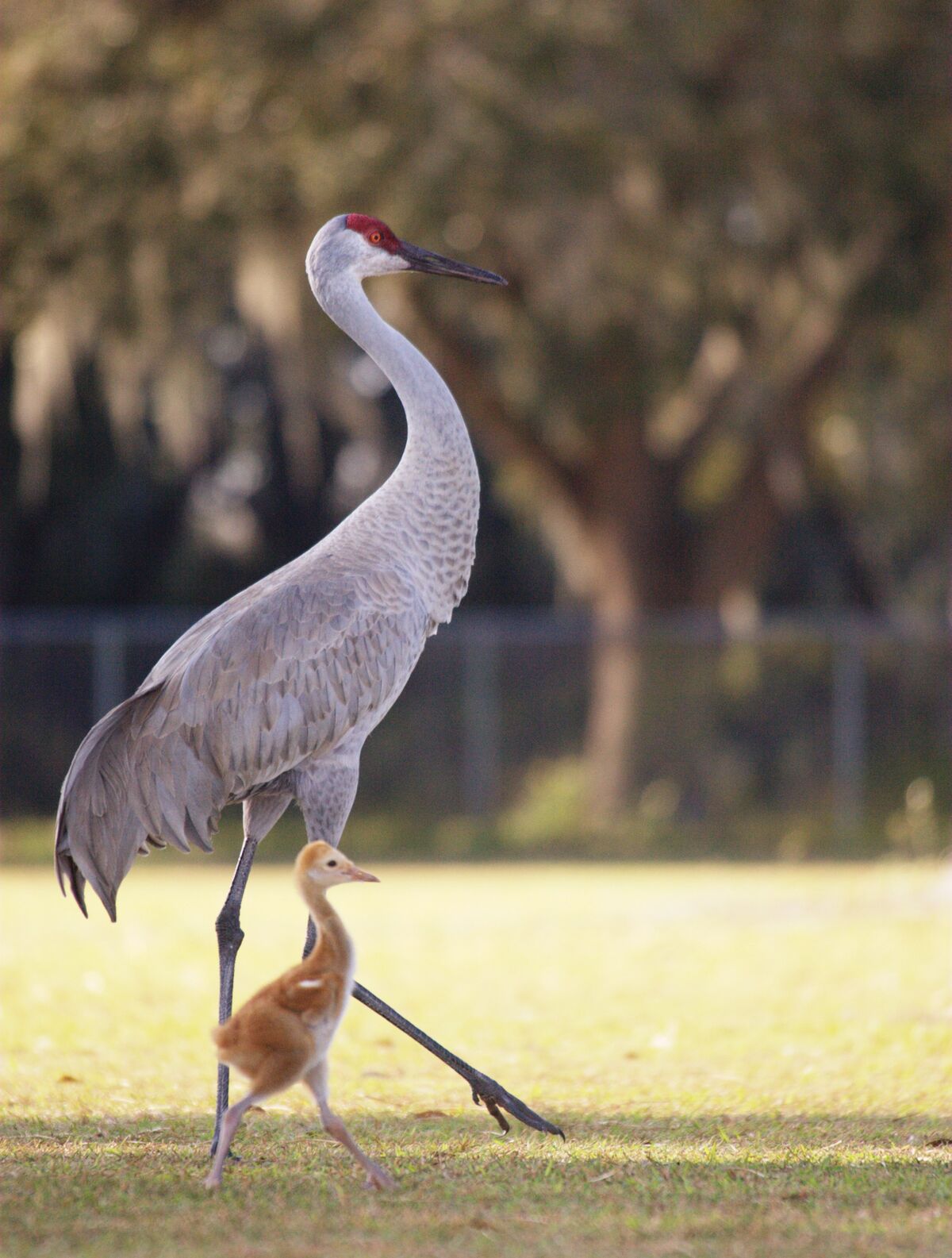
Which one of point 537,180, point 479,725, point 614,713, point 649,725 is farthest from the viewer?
point 649,725

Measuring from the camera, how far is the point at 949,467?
71.1 feet

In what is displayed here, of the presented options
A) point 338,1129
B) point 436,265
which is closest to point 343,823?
point 338,1129

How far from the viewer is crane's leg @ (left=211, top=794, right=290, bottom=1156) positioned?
502 cm

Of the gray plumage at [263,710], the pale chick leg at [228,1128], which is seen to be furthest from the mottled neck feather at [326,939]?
the gray plumage at [263,710]

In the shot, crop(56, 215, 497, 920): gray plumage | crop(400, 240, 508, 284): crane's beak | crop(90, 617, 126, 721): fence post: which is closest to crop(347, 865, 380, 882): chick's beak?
crop(56, 215, 497, 920): gray plumage

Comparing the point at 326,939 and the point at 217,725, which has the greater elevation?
the point at 217,725

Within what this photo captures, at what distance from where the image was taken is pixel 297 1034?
4438 mm

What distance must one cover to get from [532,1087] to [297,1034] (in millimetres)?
1824

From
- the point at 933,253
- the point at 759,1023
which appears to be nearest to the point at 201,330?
the point at 933,253

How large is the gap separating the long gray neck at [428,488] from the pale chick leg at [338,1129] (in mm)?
1622

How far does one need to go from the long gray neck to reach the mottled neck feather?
123cm

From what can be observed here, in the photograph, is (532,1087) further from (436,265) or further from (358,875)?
(436,265)

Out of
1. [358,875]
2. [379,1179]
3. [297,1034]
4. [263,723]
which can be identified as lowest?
[379,1179]

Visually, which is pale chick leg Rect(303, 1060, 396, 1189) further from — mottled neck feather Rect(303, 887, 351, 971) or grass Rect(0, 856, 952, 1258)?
mottled neck feather Rect(303, 887, 351, 971)
